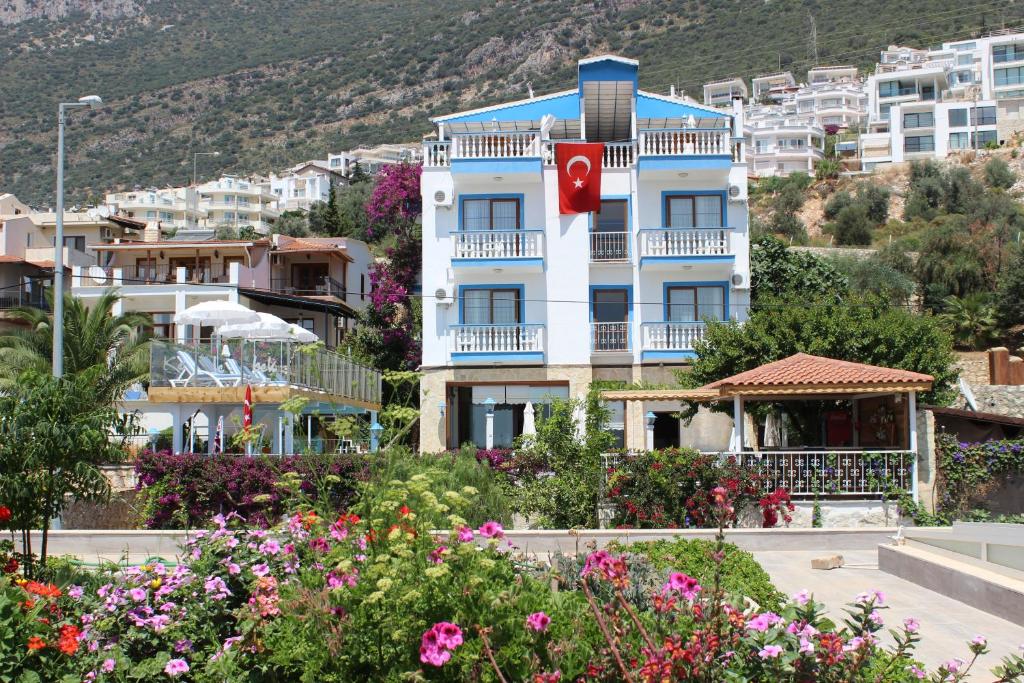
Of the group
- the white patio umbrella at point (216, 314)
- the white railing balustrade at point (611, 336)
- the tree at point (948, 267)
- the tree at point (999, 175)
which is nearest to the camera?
the white patio umbrella at point (216, 314)

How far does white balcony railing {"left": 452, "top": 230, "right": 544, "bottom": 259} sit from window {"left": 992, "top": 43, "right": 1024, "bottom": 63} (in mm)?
101368

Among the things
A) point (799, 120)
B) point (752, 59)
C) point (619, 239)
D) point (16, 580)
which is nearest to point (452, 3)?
point (752, 59)

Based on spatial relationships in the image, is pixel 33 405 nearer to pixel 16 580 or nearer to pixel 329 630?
pixel 16 580

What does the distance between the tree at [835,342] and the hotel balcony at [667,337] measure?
4.30 metres

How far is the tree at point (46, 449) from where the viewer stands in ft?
29.3

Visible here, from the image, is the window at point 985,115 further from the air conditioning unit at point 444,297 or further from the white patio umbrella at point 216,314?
the white patio umbrella at point 216,314

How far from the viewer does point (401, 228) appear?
38406mm

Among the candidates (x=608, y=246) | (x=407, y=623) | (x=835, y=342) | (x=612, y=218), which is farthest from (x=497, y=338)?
(x=407, y=623)

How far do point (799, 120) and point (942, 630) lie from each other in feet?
380

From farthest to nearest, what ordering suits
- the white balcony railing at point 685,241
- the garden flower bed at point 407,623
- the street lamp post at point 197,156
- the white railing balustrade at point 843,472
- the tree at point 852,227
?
1. the street lamp post at point 197,156
2. the tree at point 852,227
3. the white balcony railing at point 685,241
4. the white railing balustrade at point 843,472
5. the garden flower bed at point 407,623

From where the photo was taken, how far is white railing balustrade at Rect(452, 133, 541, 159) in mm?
28750

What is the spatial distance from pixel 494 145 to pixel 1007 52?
101529mm

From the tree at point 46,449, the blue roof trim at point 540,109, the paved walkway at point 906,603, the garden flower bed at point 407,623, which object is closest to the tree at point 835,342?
the paved walkway at point 906,603

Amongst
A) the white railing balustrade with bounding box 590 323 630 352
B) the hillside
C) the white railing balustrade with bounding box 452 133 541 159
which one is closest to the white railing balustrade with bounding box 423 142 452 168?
the white railing balustrade with bounding box 452 133 541 159
